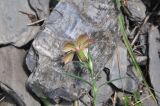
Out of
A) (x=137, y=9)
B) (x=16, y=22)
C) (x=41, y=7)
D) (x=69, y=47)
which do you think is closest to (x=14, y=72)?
(x=16, y=22)

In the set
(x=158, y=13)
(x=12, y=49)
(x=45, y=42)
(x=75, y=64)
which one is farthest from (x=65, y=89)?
(x=158, y=13)

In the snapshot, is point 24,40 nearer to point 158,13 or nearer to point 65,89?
point 65,89

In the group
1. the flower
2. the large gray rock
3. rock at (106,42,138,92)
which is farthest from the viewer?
rock at (106,42,138,92)

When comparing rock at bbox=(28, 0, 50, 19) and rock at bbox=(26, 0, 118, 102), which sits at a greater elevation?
rock at bbox=(28, 0, 50, 19)

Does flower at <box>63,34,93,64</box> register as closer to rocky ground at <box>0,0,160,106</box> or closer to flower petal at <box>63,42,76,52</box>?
flower petal at <box>63,42,76,52</box>

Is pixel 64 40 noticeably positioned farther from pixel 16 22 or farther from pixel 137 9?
pixel 137 9

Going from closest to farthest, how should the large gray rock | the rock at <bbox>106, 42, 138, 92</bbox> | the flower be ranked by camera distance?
the flower → the large gray rock → the rock at <bbox>106, 42, 138, 92</bbox>

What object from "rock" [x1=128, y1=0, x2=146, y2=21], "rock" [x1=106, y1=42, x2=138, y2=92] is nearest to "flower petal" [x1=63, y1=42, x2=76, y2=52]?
"rock" [x1=106, y1=42, x2=138, y2=92]

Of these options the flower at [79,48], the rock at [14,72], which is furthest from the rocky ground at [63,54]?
the flower at [79,48]
